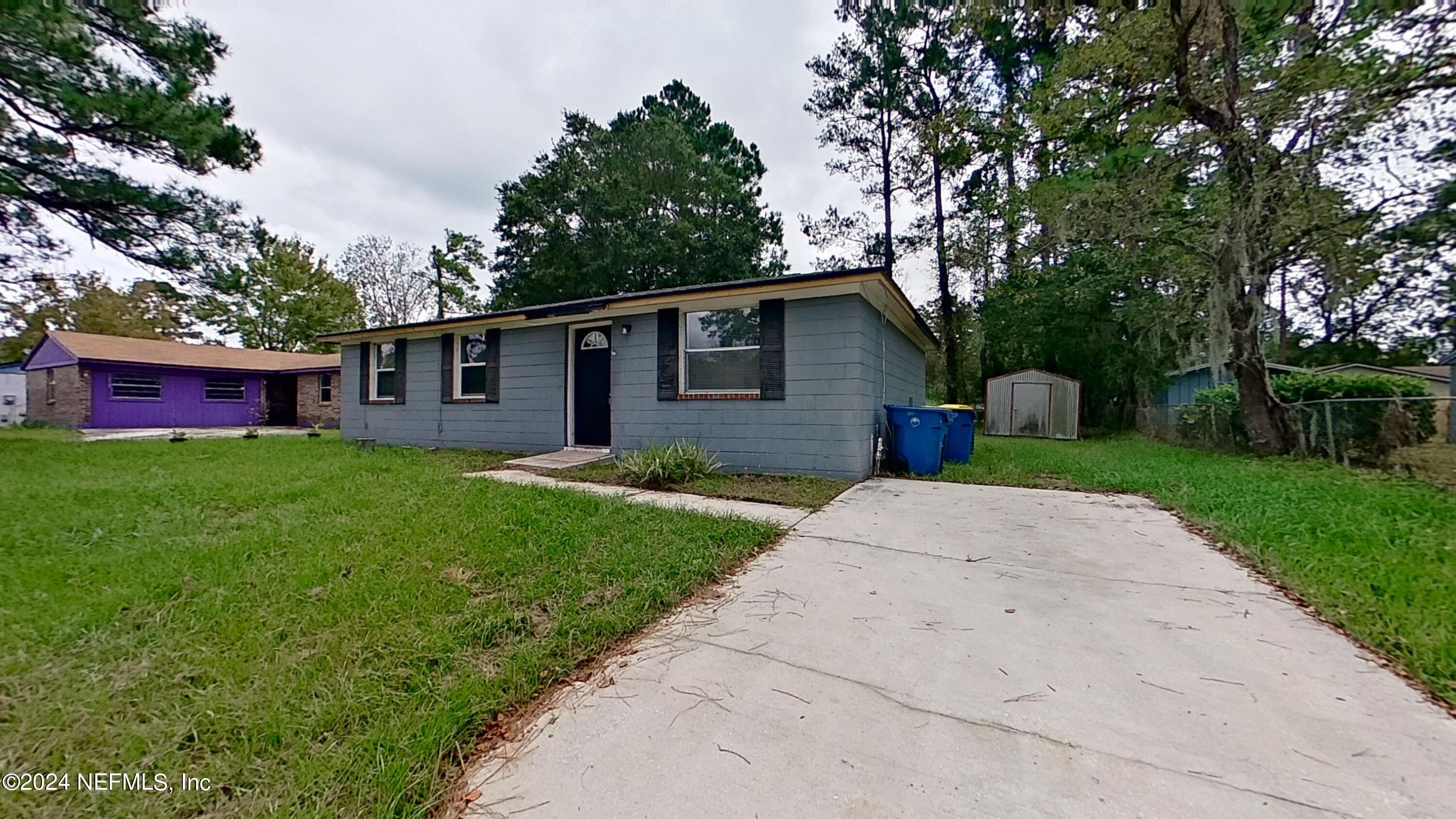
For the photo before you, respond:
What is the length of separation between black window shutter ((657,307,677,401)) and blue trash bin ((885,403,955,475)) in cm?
308

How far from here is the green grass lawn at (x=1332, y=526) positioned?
2.27 metres


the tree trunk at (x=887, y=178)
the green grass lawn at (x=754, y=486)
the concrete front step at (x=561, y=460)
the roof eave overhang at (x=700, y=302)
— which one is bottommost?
the green grass lawn at (x=754, y=486)

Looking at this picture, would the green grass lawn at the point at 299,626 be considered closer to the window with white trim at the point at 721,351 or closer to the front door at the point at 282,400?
the window with white trim at the point at 721,351

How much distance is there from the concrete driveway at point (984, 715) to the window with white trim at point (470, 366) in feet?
25.5

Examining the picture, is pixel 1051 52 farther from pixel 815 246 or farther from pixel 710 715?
pixel 710 715

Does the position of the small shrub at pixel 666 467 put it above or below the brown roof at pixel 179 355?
below

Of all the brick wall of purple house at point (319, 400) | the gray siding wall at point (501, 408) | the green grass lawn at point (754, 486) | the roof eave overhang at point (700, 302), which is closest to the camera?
the green grass lawn at point (754, 486)

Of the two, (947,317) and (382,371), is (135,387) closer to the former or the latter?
(382,371)

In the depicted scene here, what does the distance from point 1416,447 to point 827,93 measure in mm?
16259

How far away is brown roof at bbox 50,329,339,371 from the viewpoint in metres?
14.5

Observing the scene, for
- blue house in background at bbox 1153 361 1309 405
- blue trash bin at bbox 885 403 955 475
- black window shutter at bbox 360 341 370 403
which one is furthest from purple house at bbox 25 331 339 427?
blue house in background at bbox 1153 361 1309 405

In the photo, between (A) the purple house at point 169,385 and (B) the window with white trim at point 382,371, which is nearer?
(B) the window with white trim at point 382,371

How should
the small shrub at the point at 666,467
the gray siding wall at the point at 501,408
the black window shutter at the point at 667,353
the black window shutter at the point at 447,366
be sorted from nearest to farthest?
the small shrub at the point at 666,467 < the black window shutter at the point at 667,353 < the gray siding wall at the point at 501,408 < the black window shutter at the point at 447,366

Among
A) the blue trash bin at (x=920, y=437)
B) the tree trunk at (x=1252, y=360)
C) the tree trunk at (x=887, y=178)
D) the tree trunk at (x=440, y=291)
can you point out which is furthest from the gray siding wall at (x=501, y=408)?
the tree trunk at (x=440, y=291)
